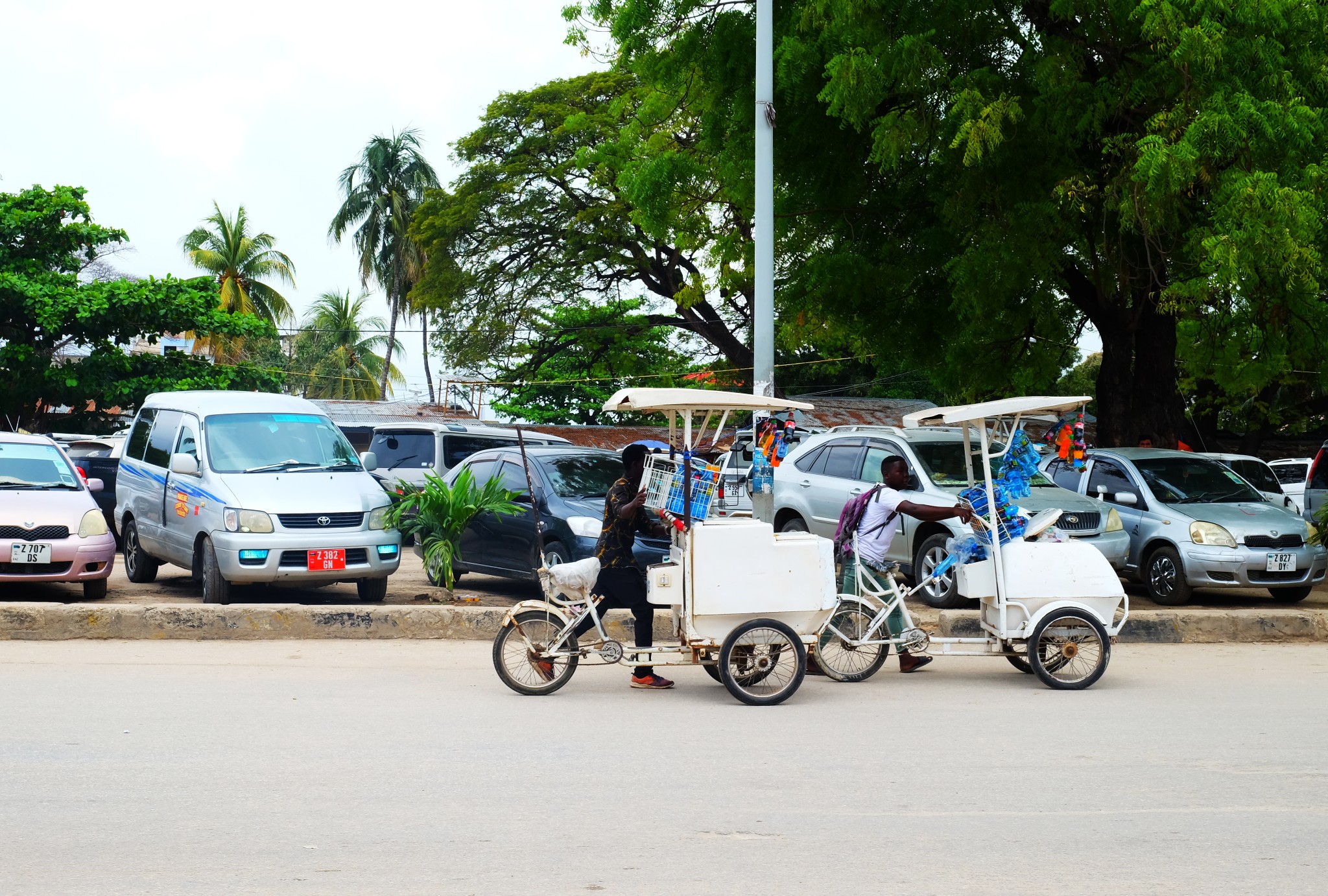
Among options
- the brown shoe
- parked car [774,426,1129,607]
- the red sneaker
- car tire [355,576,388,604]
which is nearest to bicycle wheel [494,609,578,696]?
the red sneaker

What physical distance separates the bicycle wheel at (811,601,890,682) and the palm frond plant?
13.2 ft

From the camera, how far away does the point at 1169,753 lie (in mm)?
6492

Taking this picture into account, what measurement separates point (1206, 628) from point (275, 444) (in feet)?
28.6

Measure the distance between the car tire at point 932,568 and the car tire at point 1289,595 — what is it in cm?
361

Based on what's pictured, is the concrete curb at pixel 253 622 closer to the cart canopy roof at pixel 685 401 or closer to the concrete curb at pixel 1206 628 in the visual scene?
the cart canopy roof at pixel 685 401

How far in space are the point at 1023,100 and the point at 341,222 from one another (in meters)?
37.1

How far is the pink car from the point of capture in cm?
1086

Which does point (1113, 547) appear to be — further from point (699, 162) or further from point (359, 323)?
point (359, 323)

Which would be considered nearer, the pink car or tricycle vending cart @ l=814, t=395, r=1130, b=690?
tricycle vending cart @ l=814, t=395, r=1130, b=690

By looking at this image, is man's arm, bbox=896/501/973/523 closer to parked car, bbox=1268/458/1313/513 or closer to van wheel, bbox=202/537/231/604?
van wheel, bbox=202/537/231/604

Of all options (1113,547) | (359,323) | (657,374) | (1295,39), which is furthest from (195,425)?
(359,323)

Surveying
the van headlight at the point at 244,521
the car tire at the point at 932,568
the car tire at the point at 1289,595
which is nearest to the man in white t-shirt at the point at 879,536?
the car tire at the point at 932,568

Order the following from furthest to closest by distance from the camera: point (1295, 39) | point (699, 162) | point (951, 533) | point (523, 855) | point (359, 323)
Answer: point (359, 323)
point (699, 162)
point (1295, 39)
point (951, 533)
point (523, 855)

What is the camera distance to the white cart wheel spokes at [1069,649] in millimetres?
8391
